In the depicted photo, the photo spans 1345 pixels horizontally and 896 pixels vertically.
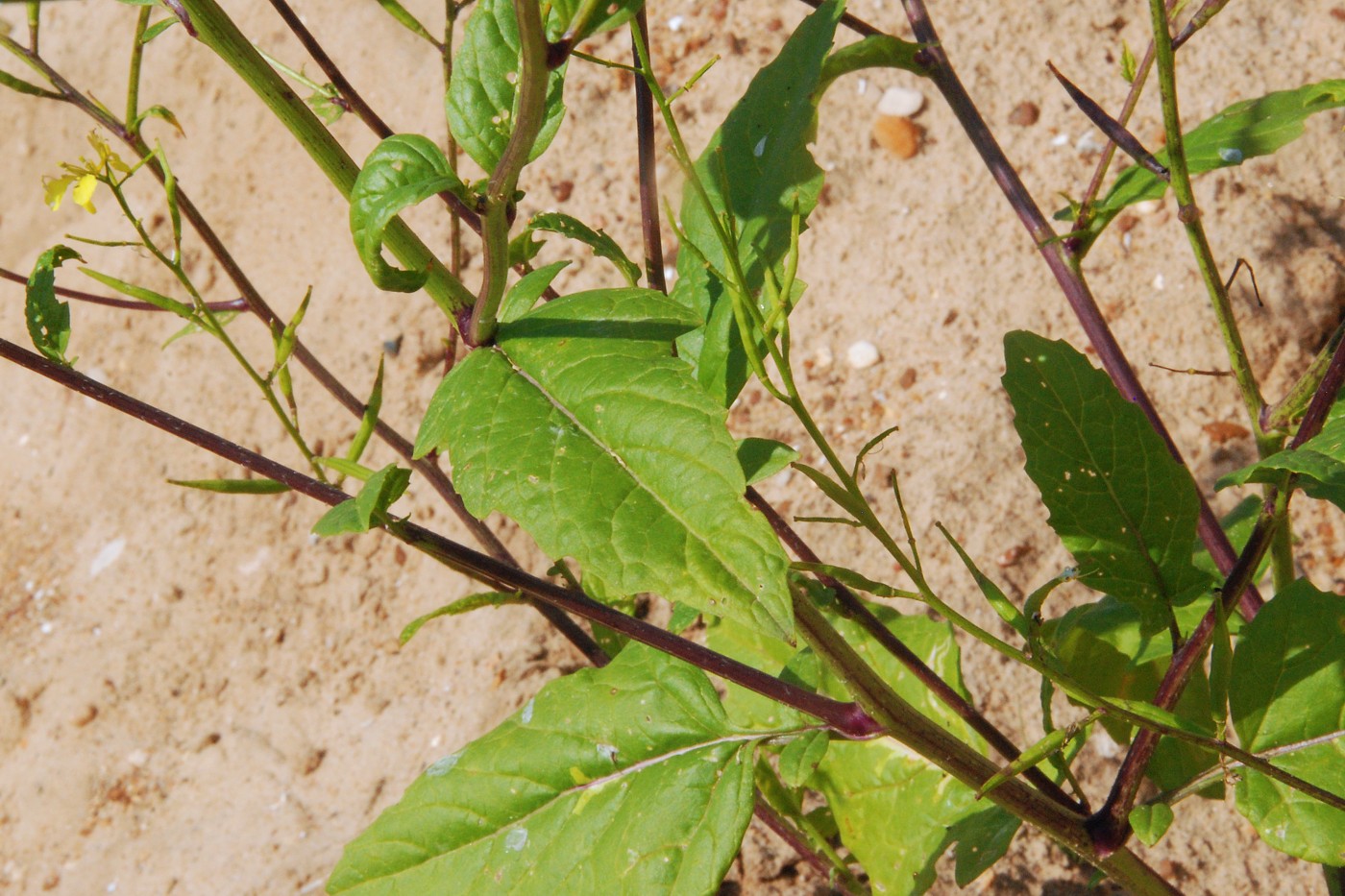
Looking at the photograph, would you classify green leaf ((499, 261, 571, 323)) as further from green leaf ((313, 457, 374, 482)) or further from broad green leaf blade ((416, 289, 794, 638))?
green leaf ((313, 457, 374, 482))

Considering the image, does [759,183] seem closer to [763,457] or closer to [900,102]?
[763,457]

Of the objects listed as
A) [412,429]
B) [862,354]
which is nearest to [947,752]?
[862,354]

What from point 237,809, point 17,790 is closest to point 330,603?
point 237,809

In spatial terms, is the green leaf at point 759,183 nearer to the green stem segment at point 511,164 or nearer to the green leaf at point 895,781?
the green stem segment at point 511,164

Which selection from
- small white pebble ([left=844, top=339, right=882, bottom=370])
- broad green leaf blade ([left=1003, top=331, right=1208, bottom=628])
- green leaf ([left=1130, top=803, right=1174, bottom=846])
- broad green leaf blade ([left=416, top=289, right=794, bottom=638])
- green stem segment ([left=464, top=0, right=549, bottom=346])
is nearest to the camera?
green stem segment ([left=464, top=0, right=549, bottom=346])

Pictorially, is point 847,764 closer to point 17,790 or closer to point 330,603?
point 330,603

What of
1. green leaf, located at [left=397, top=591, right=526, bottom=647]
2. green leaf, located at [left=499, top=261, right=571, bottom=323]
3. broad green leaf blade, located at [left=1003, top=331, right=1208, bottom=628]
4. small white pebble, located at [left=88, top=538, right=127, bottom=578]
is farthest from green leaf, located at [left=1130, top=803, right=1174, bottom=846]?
small white pebble, located at [left=88, top=538, right=127, bottom=578]

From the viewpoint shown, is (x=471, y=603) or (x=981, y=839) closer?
(x=471, y=603)
